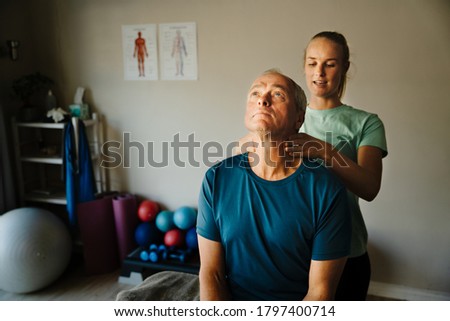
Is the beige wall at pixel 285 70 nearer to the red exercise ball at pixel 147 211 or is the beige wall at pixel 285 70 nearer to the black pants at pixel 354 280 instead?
the red exercise ball at pixel 147 211

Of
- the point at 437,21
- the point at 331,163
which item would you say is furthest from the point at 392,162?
the point at 331,163

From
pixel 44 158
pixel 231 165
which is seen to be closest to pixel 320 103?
pixel 231 165

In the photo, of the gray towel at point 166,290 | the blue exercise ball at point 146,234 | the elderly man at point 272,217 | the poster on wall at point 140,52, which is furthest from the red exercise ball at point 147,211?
the elderly man at point 272,217

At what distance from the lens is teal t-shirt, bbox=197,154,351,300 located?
0.94 meters

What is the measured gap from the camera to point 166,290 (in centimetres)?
127

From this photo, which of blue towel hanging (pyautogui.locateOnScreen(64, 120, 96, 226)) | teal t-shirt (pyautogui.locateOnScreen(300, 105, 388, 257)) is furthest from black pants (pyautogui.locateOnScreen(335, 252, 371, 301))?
blue towel hanging (pyautogui.locateOnScreen(64, 120, 96, 226))

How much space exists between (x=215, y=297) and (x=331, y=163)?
0.46 metres

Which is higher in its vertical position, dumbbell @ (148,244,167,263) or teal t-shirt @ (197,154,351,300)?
teal t-shirt @ (197,154,351,300)

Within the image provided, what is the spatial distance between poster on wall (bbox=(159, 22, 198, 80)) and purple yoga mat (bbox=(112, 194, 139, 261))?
88cm

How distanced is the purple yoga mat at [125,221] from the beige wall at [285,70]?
14 cm

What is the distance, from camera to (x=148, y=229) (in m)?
2.51

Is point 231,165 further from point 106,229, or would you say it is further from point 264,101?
point 106,229

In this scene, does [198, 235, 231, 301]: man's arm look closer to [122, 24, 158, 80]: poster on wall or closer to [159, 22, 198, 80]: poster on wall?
[159, 22, 198, 80]: poster on wall
